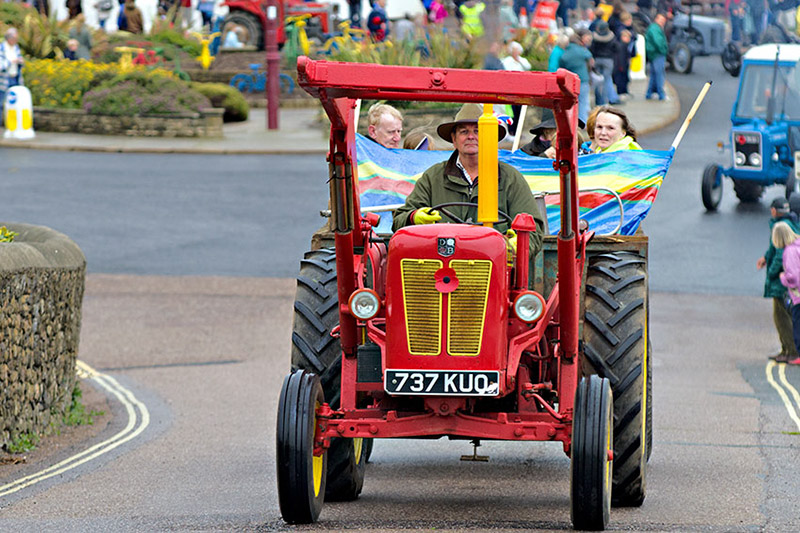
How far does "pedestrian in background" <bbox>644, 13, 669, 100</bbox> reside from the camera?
33.6 metres

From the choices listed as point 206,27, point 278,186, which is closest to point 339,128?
point 278,186

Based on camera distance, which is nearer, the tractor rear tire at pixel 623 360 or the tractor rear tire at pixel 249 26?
the tractor rear tire at pixel 623 360

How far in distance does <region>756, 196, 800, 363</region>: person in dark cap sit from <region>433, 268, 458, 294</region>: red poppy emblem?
7.99 m

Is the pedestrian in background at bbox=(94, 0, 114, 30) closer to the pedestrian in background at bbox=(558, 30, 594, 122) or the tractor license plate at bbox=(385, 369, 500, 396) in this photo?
the pedestrian in background at bbox=(558, 30, 594, 122)

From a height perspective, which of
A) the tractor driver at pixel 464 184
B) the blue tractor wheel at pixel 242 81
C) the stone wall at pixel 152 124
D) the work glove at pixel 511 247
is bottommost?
the stone wall at pixel 152 124

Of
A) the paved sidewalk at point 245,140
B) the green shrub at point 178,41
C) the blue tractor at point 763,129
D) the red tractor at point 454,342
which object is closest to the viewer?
the red tractor at point 454,342

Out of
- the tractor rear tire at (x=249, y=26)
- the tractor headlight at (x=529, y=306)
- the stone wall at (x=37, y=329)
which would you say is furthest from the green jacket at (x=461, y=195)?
the tractor rear tire at (x=249, y=26)

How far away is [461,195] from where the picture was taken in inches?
310

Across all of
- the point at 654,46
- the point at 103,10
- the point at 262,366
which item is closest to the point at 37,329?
the point at 262,366

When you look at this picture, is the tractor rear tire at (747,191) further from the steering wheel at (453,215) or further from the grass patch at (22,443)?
the steering wheel at (453,215)

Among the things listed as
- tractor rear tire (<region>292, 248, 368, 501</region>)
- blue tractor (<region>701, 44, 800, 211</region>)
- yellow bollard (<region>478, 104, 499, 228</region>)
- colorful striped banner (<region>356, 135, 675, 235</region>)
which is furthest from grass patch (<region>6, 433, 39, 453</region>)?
blue tractor (<region>701, 44, 800, 211</region>)

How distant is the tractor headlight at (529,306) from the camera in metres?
6.94

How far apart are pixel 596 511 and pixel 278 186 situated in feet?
58.2

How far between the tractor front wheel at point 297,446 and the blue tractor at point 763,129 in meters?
15.4
